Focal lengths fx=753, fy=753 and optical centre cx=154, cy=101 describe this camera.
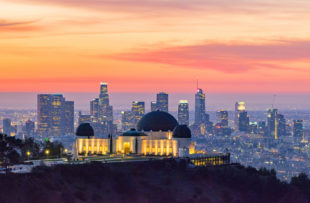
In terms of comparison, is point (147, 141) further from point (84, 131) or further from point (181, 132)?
point (84, 131)

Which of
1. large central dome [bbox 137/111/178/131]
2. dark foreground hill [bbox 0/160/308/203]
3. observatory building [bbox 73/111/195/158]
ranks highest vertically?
large central dome [bbox 137/111/178/131]

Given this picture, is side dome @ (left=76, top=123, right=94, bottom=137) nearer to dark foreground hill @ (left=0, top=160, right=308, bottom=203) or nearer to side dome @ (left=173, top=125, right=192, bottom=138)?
side dome @ (left=173, top=125, right=192, bottom=138)

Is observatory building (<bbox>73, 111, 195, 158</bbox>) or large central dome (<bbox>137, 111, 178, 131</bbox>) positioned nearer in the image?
observatory building (<bbox>73, 111, 195, 158</bbox>)

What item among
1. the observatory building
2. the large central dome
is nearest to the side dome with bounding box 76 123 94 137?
the observatory building

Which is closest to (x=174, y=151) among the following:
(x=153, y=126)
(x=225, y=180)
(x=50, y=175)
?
(x=153, y=126)

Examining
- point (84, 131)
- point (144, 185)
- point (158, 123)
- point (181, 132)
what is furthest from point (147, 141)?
point (144, 185)
